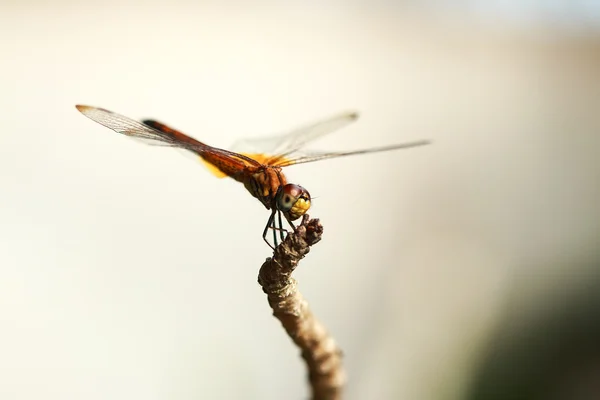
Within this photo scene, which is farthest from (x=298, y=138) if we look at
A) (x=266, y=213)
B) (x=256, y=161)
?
(x=266, y=213)

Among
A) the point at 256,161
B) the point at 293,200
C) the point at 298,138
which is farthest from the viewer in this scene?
the point at 298,138

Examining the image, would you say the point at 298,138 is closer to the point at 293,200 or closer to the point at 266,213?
the point at 293,200

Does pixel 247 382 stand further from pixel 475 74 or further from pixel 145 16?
pixel 475 74

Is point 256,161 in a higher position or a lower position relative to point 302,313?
higher

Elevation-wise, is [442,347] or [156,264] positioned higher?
[156,264]

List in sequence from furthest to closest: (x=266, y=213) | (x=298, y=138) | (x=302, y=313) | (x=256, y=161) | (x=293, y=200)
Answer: (x=266, y=213) < (x=298, y=138) < (x=256, y=161) < (x=293, y=200) < (x=302, y=313)

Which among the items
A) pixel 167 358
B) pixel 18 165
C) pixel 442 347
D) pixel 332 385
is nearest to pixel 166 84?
pixel 18 165

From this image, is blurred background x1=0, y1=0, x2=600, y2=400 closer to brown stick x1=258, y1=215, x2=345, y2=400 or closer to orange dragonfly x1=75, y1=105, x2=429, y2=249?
orange dragonfly x1=75, y1=105, x2=429, y2=249

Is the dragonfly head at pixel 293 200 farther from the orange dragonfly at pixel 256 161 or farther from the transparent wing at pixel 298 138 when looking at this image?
the transparent wing at pixel 298 138
